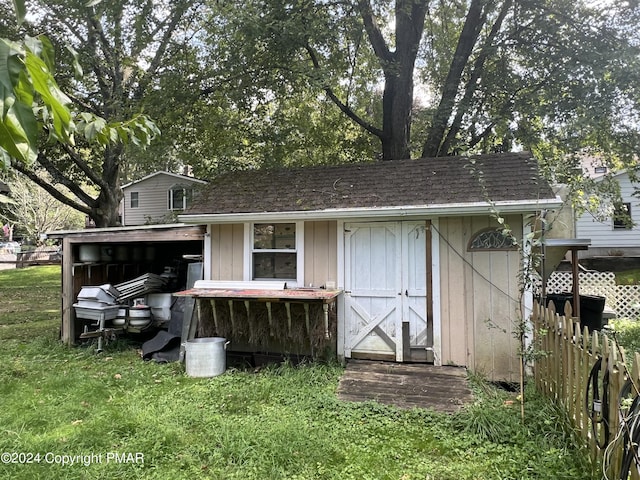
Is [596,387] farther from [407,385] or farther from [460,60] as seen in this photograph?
[460,60]

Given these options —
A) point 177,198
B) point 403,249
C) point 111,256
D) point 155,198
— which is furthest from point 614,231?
point 155,198

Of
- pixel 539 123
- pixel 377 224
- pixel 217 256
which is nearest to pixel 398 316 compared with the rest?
pixel 377 224

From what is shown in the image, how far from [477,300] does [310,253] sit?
248 centimetres

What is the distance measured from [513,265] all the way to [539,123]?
5.76 m

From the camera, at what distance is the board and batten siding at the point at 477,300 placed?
5.32 metres

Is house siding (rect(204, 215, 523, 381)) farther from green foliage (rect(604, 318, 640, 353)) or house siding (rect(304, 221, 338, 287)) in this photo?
green foliage (rect(604, 318, 640, 353))

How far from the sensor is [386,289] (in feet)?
19.2

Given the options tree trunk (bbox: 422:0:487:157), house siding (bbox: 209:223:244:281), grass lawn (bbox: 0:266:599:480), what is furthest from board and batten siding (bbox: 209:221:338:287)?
tree trunk (bbox: 422:0:487:157)

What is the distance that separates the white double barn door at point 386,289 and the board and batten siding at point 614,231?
13794 millimetres

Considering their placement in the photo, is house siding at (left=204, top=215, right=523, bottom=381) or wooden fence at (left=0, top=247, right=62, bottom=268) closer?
house siding at (left=204, top=215, right=523, bottom=381)

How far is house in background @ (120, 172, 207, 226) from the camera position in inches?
794

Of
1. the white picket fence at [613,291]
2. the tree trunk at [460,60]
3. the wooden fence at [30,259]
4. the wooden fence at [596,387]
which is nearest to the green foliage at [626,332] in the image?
the white picket fence at [613,291]

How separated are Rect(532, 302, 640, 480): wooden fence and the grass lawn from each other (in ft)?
0.77

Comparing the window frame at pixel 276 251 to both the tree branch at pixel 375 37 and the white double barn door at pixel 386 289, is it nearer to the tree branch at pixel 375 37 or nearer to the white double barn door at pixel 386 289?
the white double barn door at pixel 386 289
